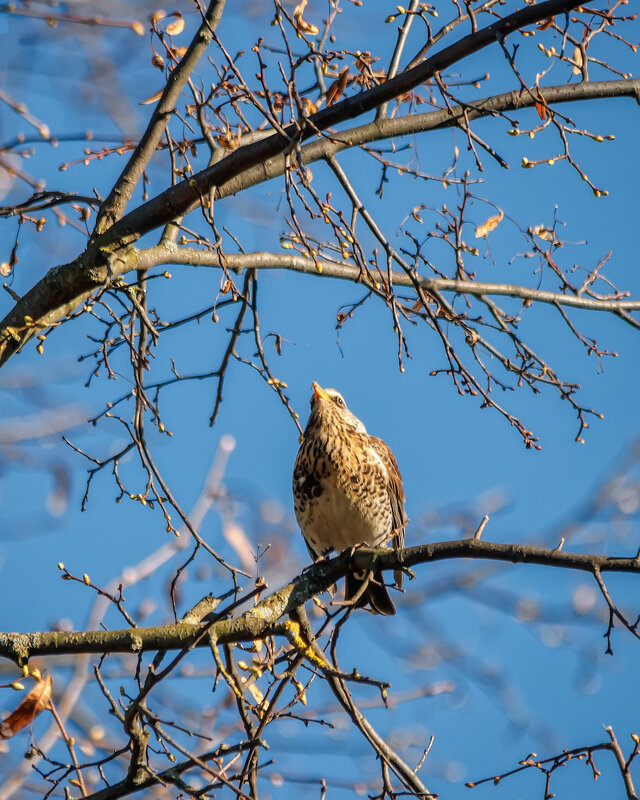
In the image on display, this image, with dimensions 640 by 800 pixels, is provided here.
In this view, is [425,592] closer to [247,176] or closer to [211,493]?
[211,493]

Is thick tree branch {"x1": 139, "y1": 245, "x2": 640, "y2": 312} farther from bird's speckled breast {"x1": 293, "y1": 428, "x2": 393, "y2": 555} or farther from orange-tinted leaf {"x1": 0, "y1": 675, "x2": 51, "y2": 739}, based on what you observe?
orange-tinted leaf {"x1": 0, "y1": 675, "x2": 51, "y2": 739}

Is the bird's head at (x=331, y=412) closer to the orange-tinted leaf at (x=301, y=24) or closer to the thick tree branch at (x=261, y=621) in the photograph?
the thick tree branch at (x=261, y=621)

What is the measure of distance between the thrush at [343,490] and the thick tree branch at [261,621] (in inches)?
61.3

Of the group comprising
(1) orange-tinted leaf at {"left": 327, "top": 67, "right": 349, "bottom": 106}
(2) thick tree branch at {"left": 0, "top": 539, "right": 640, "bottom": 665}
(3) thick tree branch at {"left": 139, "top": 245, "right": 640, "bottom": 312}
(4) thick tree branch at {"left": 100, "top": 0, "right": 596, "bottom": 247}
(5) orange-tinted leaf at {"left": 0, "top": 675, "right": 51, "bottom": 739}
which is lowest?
(5) orange-tinted leaf at {"left": 0, "top": 675, "right": 51, "bottom": 739}

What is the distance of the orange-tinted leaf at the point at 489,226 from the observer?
184 inches

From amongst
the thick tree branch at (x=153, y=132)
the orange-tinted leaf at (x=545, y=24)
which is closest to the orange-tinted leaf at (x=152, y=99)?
the thick tree branch at (x=153, y=132)

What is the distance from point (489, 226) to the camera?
470cm

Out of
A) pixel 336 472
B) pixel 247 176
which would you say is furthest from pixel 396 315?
pixel 336 472

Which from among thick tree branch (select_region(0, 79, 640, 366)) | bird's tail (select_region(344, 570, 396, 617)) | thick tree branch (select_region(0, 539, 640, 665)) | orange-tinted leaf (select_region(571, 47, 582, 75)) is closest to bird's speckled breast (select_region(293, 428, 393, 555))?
bird's tail (select_region(344, 570, 396, 617))

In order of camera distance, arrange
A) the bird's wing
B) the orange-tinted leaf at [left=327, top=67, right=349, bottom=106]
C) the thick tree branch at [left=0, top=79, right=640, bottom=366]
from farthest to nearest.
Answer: the bird's wing → the thick tree branch at [left=0, top=79, right=640, bottom=366] → the orange-tinted leaf at [left=327, top=67, right=349, bottom=106]

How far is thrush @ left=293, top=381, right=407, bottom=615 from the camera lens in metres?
5.64

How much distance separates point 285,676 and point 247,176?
2075 mm

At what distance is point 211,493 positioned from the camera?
6.35 meters

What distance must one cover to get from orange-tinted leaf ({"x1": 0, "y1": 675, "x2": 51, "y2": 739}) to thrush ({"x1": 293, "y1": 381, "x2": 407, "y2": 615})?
8.28 feet
